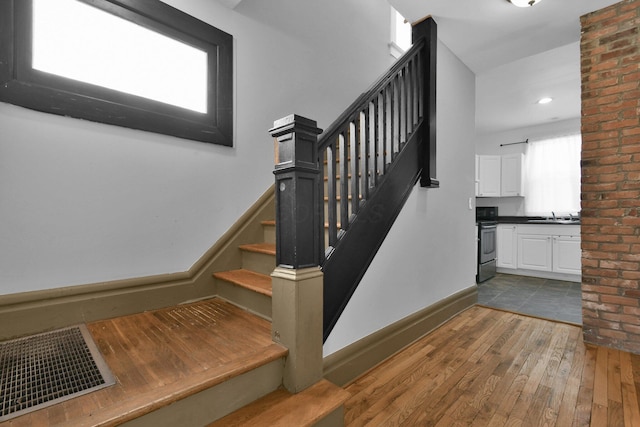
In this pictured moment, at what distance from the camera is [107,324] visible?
163cm

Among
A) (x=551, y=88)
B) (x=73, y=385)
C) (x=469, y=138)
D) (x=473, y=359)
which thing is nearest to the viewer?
(x=73, y=385)

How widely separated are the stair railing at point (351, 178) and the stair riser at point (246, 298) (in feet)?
1.14

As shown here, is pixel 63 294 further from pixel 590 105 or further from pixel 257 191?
pixel 590 105

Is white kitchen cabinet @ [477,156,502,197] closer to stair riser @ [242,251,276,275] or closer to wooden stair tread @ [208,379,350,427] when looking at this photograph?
stair riser @ [242,251,276,275]

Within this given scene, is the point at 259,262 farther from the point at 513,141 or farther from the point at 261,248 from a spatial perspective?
the point at 513,141

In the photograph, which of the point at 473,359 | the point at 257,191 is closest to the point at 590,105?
the point at 473,359

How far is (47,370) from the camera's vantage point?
1173 millimetres

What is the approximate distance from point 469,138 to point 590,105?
1.05 m

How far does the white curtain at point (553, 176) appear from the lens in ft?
17.5

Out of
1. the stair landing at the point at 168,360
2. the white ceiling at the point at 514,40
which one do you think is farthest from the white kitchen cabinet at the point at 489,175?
the stair landing at the point at 168,360

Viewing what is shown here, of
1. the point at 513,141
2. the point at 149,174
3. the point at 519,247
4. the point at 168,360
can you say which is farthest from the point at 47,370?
the point at 513,141

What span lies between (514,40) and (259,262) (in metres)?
3.03

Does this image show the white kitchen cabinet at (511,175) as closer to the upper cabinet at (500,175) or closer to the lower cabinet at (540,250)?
the upper cabinet at (500,175)

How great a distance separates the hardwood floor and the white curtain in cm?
400
